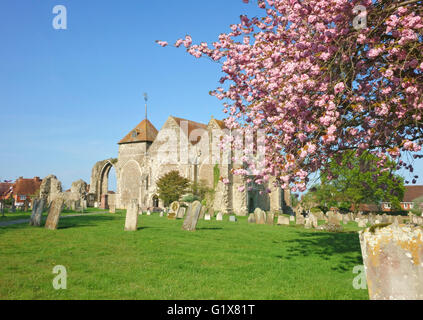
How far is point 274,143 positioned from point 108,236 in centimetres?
648

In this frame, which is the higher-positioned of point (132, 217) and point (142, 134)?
point (142, 134)

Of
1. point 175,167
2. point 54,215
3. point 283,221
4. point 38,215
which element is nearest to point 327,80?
point 54,215

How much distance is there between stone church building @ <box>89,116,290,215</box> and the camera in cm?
3569

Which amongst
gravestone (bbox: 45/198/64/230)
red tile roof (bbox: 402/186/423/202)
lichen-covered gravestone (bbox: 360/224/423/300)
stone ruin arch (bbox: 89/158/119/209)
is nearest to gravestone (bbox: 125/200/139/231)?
gravestone (bbox: 45/198/64/230)

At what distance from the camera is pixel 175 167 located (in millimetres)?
40062

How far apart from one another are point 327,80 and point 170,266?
5139 millimetres

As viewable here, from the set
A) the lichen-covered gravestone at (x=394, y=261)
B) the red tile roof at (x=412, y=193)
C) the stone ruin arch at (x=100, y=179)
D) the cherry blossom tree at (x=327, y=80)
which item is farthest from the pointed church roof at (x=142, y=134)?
the red tile roof at (x=412, y=193)

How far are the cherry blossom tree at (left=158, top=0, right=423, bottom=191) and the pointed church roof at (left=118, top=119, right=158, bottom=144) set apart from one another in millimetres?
37994

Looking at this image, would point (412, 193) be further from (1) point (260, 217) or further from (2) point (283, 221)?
(1) point (260, 217)

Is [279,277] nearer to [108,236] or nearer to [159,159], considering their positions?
[108,236]

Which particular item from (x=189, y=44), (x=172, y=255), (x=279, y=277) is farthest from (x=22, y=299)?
(x=189, y=44)

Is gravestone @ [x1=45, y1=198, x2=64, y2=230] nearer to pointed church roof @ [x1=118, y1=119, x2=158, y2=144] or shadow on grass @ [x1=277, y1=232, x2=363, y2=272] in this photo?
shadow on grass @ [x1=277, y1=232, x2=363, y2=272]
